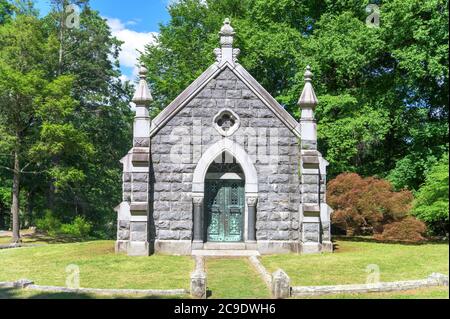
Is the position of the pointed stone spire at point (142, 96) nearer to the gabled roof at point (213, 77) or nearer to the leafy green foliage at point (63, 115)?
the gabled roof at point (213, 77)

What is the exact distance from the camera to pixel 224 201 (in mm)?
14773

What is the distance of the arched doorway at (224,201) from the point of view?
14.7 metres

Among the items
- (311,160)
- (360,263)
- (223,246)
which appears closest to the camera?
(360,263)

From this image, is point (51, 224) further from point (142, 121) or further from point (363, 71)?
point (363, 71)

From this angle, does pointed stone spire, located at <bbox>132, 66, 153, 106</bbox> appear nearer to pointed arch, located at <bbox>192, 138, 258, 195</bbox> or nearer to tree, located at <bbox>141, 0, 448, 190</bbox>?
pointed arch, located at <bbox>192, 138, 258, 195</bbox>

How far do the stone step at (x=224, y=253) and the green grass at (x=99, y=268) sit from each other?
0.74 metres

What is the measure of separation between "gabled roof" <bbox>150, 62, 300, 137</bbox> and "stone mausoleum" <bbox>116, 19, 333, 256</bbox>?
3 centimetres

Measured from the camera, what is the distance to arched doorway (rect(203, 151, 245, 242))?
14.7m

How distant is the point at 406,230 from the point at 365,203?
5.43 ft

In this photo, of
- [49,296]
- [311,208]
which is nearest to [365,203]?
[311,208]

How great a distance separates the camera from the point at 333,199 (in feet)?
56.1

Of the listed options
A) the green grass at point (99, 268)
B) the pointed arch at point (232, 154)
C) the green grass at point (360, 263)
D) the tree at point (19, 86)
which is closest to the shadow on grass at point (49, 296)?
the green grass at point (99, 268)

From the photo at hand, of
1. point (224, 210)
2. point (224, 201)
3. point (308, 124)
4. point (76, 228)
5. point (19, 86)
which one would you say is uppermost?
point (19, 86)

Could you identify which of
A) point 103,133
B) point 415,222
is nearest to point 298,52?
point 415,222
